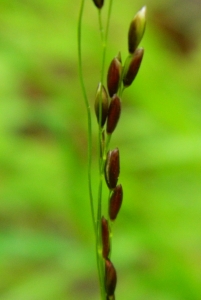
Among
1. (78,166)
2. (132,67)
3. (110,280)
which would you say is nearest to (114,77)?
(132,67)

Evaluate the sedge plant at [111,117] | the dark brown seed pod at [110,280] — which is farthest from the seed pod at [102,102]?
the dark brown seed pod at [110,280]

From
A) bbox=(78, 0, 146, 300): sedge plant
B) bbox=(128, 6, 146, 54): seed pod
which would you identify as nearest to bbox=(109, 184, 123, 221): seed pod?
bbox=(78, 0, 146, 300): sedge plant

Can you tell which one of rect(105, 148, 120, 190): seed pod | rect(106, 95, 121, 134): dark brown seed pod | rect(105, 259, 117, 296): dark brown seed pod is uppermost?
rect(106, 95, 121, 134): dark brown seed pod

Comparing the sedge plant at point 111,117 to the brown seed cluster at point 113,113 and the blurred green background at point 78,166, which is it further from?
the blurred green background at point 78,166

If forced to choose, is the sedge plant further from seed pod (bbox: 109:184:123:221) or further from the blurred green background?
the blurred green background

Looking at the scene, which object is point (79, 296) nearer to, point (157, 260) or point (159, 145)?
point (157, 260)

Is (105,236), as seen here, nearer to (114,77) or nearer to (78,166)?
(114,77)

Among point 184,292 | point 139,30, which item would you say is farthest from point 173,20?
point 139,30
